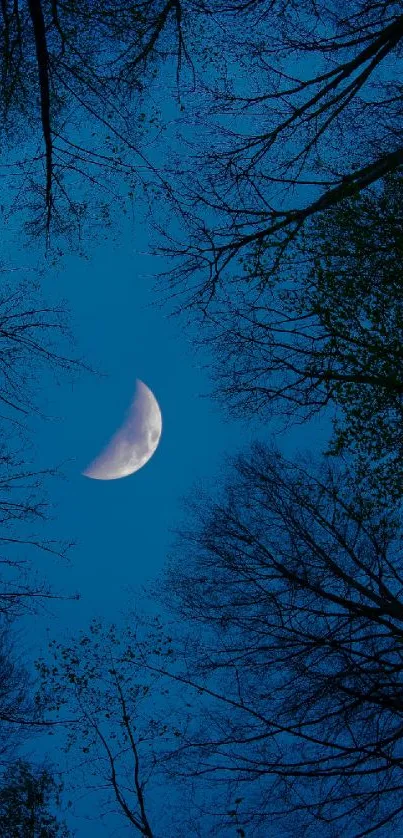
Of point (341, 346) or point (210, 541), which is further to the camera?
point (210, 541)

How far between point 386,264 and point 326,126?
2.62 metres

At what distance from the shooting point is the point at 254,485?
8664 mm

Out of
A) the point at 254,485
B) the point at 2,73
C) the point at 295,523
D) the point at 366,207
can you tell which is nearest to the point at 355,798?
the point at 295,523

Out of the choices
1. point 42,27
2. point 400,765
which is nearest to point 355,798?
point 400,765

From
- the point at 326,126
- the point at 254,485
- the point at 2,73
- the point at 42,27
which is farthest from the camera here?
the point at 254,485

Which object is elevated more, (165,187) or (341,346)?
(165,187)

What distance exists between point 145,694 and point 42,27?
1029 centimetres

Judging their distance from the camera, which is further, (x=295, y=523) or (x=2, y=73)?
(x=295, y=523)

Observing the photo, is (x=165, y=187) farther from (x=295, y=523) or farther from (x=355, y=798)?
(x=355, y=798)

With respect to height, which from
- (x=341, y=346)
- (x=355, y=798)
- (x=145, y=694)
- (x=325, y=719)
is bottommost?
(x=355, y=798)

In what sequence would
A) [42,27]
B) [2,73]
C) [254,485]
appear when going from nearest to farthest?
[42,27], [2,73], [254,485]

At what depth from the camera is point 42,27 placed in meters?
4.31

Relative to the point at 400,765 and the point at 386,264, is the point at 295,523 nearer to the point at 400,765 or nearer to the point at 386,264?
the point at 400,765

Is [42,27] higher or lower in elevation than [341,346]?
higher
